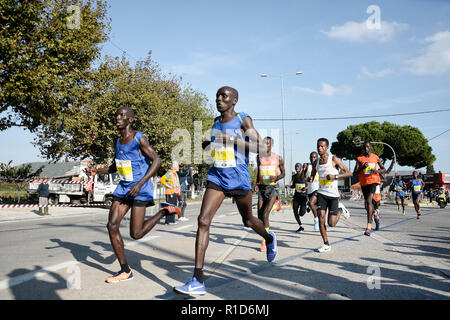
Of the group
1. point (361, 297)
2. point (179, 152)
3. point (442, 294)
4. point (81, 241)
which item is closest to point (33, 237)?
point (81, 241)

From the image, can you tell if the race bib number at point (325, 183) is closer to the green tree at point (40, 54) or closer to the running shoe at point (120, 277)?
the running shoe at point (120, 277)

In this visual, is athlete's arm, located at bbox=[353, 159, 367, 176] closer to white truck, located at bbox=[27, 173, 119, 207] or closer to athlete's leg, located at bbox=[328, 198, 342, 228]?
athlete's leg, located at bbox=[328, 198, 342, 228]

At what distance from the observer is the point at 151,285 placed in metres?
4.00

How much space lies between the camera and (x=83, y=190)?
77.1ft

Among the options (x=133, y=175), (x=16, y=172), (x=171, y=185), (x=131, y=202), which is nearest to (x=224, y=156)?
(x=133, y=175)

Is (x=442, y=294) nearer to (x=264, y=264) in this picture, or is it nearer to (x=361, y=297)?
(x=361, y=297)

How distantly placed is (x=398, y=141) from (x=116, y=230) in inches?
2452

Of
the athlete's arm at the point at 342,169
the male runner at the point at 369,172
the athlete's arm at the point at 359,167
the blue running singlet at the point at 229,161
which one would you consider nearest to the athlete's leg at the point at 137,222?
the blue running singlet at the point at 229,161

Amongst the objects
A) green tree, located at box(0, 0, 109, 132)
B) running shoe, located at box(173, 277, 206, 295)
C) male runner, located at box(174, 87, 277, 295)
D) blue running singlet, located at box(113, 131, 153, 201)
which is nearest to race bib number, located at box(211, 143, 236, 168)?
male runner, located at box(174, 87, 277, 295)

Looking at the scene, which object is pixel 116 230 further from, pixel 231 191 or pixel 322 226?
pixel 322 226

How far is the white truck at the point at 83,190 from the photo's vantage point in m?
23.0

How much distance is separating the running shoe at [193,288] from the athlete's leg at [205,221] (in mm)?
176

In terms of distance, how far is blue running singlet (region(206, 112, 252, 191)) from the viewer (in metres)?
4.16

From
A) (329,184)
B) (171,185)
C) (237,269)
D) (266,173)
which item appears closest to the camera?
(237,269)
